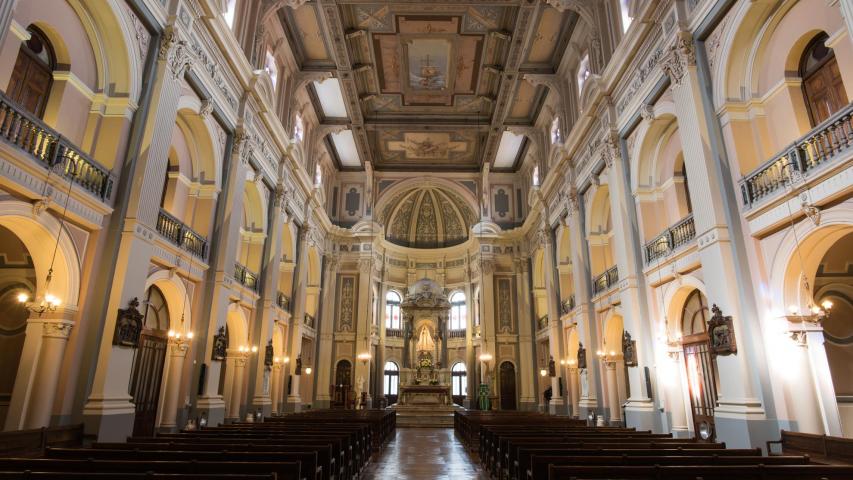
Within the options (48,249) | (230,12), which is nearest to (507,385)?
(230,12)

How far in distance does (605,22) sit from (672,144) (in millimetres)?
Result: 4608

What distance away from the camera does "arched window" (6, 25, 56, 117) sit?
8.36 m

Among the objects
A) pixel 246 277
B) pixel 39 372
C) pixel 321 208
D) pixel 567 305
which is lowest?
pixel 39 372

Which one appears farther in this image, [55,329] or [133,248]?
[133,248]

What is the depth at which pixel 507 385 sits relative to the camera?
25484 millimetres

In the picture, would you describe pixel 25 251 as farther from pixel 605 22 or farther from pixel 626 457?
pixel 605 22

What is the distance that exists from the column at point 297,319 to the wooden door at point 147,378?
8.47 m

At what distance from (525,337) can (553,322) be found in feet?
18.1

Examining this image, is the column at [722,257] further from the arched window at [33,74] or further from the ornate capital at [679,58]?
the arched window at [33,74]

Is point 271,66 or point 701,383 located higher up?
point 271,66

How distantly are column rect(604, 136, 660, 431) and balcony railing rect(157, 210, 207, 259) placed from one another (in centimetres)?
1084

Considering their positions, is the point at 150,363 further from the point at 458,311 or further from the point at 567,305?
the point at 458,311

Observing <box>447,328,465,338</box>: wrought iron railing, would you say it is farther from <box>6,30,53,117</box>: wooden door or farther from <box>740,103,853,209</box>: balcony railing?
<box>6,30,53,117</box>: wooden door

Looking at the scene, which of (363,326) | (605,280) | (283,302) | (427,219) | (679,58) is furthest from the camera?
(427,219)
